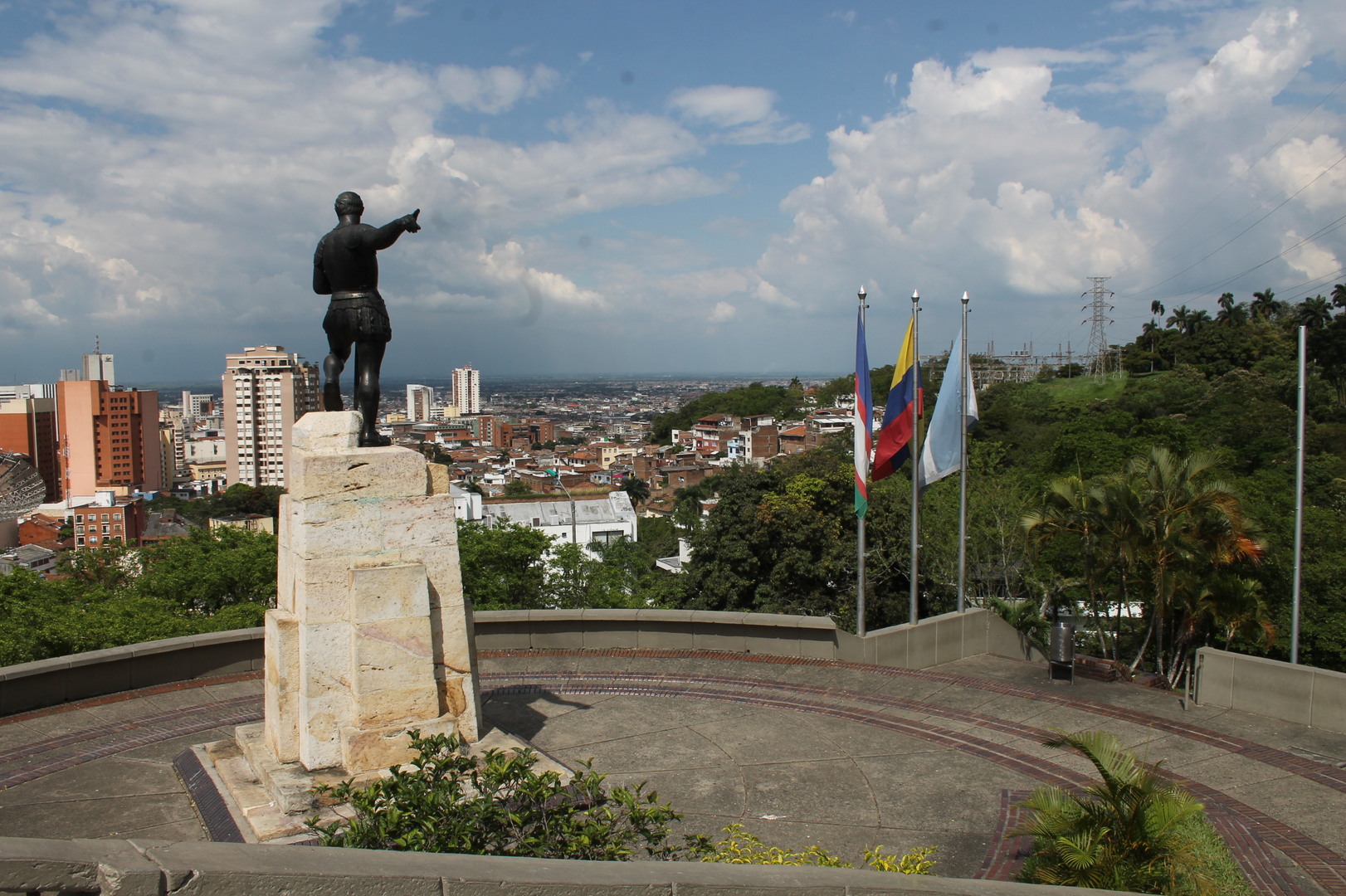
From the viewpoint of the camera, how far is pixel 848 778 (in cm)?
832

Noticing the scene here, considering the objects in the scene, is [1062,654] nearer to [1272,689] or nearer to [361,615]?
[1272,689]

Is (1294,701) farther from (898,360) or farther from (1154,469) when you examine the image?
(898,360)

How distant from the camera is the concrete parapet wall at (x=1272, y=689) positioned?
9.34 m

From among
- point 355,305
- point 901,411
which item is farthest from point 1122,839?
point 901,411

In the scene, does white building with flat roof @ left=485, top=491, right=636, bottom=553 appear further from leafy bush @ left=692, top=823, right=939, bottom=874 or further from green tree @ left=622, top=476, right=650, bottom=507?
leafy bush @ left=692, top=823, right=939, bottom=874

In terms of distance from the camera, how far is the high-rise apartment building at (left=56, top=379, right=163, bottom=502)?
11119 cm

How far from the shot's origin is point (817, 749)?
29.6 feet

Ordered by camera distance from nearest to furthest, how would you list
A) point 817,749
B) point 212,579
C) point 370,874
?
1. point 370,874
2. point 817,749
3. point 212,579

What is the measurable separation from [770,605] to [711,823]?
16.4 metres

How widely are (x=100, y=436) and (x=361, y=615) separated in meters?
125

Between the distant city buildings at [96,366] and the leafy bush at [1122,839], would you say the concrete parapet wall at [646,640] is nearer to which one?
the leafy bush at [1122,839]

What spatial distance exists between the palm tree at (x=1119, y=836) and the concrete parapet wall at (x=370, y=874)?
55.2 inches

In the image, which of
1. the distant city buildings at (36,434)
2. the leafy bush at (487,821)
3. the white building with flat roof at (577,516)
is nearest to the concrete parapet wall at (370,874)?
the leafy bush at (487,821)

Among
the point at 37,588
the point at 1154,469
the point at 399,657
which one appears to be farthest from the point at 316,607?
the point at 37,588
